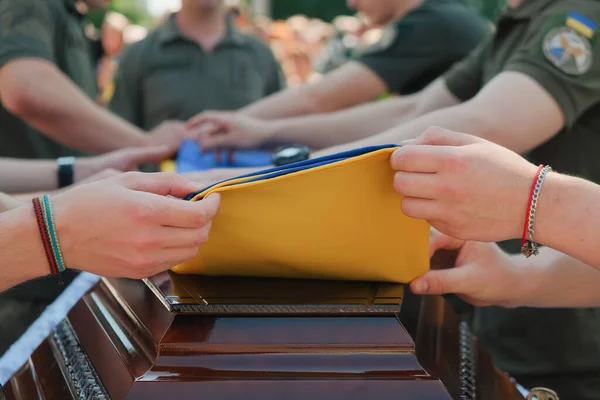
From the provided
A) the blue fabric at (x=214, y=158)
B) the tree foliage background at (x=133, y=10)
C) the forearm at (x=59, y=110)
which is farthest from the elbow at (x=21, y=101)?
the tree foliage background at (x=133, y=10)

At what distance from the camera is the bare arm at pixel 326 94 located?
1.83m

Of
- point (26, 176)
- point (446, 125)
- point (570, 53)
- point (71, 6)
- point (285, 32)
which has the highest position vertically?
point (71, 6)

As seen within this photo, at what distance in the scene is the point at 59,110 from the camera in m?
1.62

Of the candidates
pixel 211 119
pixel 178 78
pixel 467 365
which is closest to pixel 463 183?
pixel 467 365

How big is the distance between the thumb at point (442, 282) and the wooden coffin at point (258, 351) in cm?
3

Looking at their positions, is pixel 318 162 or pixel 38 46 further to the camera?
pixel 38 46

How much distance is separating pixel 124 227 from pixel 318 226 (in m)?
0.21

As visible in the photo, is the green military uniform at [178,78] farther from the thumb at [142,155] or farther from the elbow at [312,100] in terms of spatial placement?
the thumb at [142,155]

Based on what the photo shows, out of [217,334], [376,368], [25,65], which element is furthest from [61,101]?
[376,368]

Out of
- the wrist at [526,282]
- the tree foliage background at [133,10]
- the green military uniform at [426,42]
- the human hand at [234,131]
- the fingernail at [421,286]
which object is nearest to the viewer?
the fingernail at [421,286]

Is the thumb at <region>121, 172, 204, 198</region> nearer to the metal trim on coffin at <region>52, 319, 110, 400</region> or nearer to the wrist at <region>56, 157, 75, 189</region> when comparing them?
the metal trim on coffin at <region>52, 319, 110, 400</region>

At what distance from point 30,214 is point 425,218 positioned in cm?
44

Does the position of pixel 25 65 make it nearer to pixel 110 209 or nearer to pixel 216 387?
pixel 110 209

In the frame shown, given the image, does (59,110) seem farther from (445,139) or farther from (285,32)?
(285,32)
